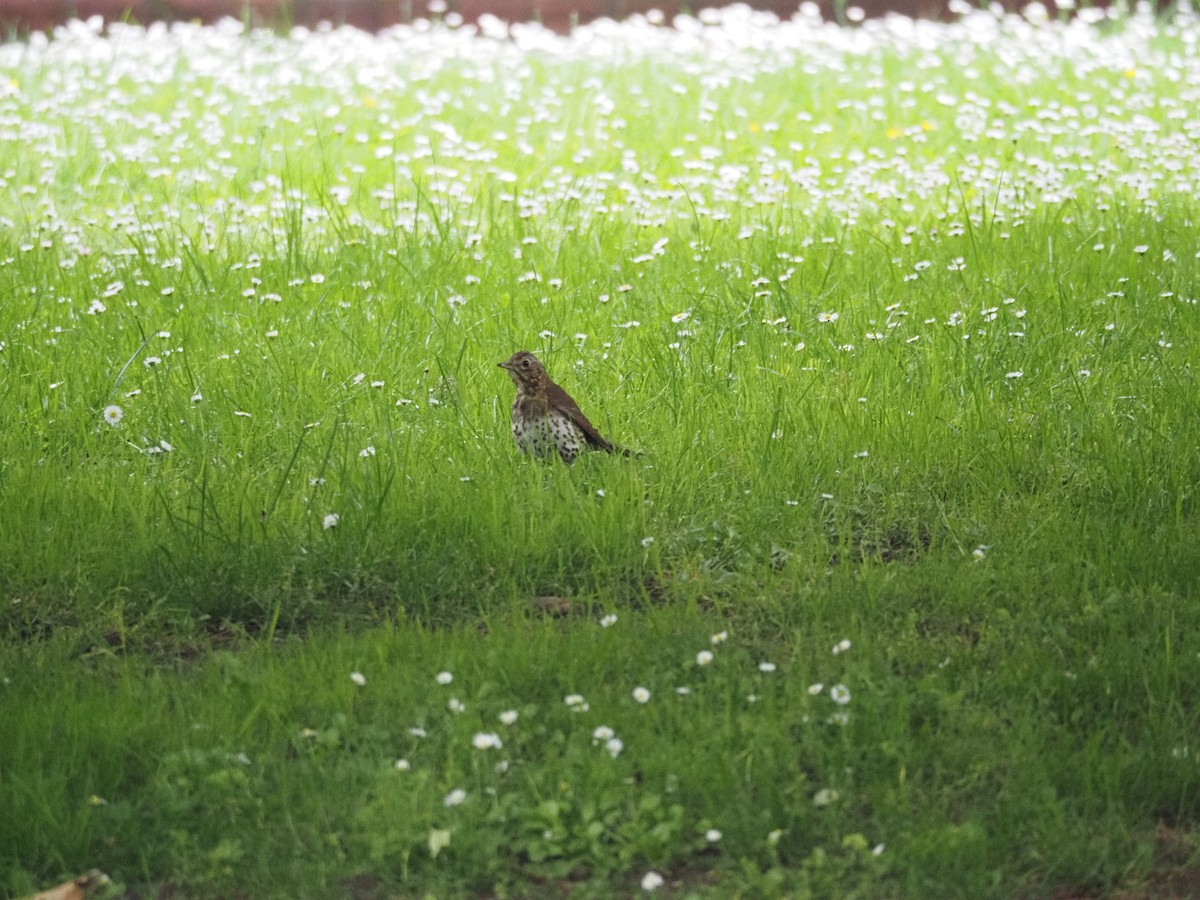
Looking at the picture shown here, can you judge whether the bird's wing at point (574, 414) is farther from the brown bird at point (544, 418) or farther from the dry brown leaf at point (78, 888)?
the dry brown leaf at point (78, 888)

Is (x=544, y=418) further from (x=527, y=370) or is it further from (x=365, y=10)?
(x=365, y=10)

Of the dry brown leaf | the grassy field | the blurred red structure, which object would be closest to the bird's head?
the grassy field

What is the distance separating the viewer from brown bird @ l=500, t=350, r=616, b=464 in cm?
502

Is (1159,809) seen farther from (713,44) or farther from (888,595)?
(713,44)

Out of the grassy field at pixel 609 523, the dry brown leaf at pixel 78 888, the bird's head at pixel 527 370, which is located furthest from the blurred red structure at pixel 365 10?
the dry brown leaf at pixel 78 888

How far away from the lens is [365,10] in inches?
574

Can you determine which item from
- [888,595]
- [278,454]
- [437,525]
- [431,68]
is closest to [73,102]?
[431,68]

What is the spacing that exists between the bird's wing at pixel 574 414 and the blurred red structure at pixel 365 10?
964 centimetres

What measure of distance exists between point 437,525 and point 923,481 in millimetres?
1589

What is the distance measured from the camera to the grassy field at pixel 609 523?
3.40 metres

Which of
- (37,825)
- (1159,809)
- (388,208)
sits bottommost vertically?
(37,825)

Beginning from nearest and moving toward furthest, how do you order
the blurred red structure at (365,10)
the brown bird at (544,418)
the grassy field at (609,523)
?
the grassy field at (609,523) → the brown bird at (544,418) → the blurred red structure at (365,10)

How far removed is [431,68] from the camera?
38.6ft

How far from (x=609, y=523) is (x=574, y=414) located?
53 centimetres
